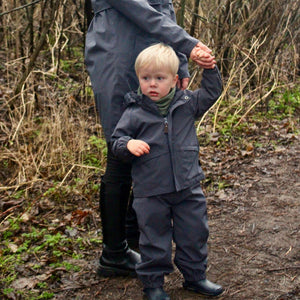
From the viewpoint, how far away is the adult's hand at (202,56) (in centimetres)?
277

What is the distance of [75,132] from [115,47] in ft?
8.66

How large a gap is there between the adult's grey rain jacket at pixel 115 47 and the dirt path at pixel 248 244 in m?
1.07

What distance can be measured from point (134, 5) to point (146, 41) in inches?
9.3

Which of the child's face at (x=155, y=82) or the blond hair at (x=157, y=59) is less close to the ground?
the blond hair at (x=157, y=59)

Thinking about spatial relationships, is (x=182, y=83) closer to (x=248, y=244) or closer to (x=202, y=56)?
(x=202, y=56)

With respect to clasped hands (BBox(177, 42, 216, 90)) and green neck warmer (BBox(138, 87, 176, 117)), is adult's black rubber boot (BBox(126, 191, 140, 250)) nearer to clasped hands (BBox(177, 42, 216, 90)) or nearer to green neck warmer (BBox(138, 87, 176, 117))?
green neck warmer (BBox(138, 87, 176, 117))

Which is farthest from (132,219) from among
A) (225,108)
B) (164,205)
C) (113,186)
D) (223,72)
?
(223,72)

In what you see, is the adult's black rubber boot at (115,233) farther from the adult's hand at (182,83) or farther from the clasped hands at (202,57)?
the clasped hands at (202,57)

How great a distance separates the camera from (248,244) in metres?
3.82

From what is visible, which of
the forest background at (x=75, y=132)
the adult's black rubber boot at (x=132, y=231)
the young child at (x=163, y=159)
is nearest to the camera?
the young child at (x=163, y=159)

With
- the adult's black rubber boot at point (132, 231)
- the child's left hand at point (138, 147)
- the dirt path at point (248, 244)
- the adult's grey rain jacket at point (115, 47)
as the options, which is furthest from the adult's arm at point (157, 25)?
the dirt path at point (248, 244)

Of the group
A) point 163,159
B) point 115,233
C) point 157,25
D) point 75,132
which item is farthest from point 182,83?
point 75,132

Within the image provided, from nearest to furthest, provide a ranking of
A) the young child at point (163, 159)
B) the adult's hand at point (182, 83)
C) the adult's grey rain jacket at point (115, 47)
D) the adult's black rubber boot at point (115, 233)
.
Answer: the young child at point (163, 159), the adult's grey rain jacket at point (115, 47), the adult's hand at point (182, 83), the adult's black rubber boot at point (115, 233)

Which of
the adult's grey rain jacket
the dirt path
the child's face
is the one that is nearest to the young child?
the child's face
